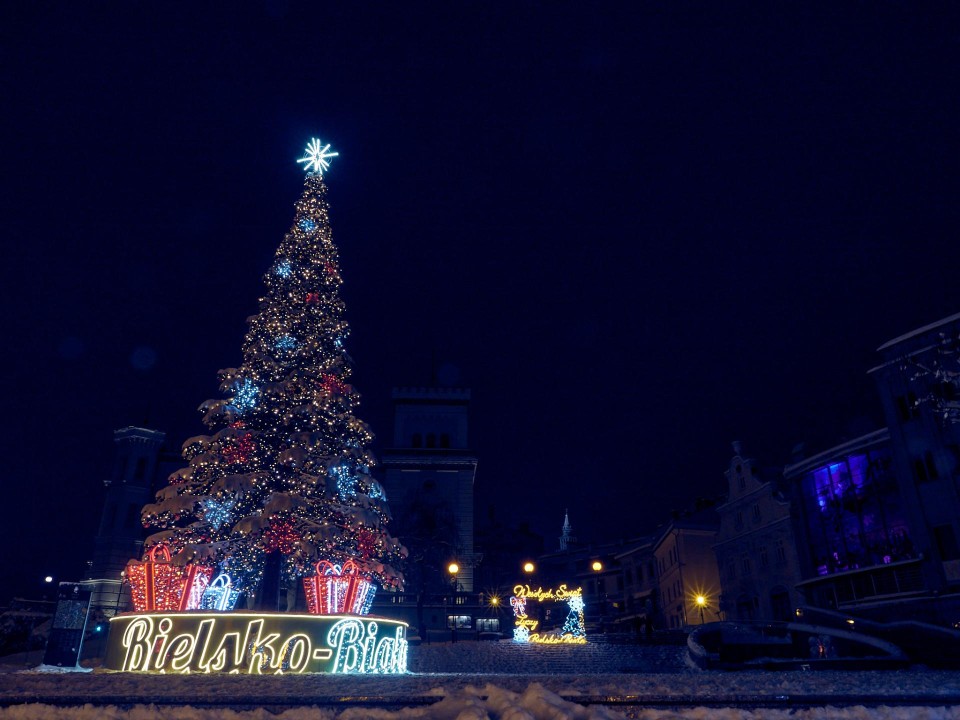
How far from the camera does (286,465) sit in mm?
18891

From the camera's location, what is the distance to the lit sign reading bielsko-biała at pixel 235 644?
14945 millimetres

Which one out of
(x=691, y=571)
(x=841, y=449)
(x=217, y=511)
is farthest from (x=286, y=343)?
(x=691, y=571)

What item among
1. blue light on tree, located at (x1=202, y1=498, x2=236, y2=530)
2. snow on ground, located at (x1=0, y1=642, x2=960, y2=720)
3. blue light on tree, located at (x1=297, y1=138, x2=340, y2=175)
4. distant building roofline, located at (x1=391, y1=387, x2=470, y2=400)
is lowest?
snow on ground, located at (x1=0, y1=642, x2=960, y2=720)

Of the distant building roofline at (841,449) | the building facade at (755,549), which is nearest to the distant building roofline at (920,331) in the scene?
the distant building roofline at (841,449)

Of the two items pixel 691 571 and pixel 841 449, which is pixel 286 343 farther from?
pixel 691 571

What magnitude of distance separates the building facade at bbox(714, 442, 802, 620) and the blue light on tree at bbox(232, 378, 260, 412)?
1273 inches

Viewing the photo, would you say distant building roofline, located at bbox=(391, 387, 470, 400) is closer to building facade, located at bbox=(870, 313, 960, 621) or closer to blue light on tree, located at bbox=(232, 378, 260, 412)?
building facade, located at bbox=(870, 313, 960, 621)

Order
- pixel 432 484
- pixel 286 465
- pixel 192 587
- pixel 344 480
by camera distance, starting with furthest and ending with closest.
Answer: pixel 432 484 < pixel 344 480 < pixel 286 465 < pixel 192 587

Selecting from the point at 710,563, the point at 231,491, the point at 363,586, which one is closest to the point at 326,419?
the point at 231,491

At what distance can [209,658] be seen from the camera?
14.9 metres

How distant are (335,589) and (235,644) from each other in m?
2.74

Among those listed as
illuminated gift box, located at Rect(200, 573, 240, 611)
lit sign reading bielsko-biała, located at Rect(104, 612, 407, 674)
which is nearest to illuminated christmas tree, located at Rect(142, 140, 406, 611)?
illuminated gift box, located at Rect(200, 573, 240, 611)

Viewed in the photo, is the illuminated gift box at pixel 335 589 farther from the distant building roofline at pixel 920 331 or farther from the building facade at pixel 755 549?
the building facade at pixel 755 549

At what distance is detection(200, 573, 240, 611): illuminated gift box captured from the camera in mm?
17719
